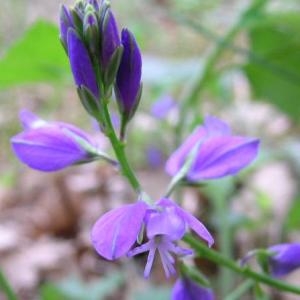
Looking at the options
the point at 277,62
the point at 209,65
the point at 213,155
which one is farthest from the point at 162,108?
the point at 213,155

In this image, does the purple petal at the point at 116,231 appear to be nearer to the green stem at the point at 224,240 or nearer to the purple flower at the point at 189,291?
the purple flower at the point at 189,291

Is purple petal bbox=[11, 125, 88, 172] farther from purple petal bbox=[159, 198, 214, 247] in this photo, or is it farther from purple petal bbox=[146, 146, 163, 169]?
purple petal bbox=[146, 146, 163, 169]

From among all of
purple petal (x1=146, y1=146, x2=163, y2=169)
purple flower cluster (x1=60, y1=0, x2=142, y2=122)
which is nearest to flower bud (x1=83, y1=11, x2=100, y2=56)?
purple flower cluster (x1=60, y1=0, x2=142, y2=122)

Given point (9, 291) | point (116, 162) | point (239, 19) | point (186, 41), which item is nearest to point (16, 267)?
point (239, 19)

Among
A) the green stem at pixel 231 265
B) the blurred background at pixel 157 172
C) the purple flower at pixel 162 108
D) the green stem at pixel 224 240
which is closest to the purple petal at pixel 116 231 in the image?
the green stem at pixel 231 265

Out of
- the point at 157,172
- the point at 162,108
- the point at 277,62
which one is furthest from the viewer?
the point at 157,172

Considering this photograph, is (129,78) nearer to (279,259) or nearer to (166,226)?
(166,226)
